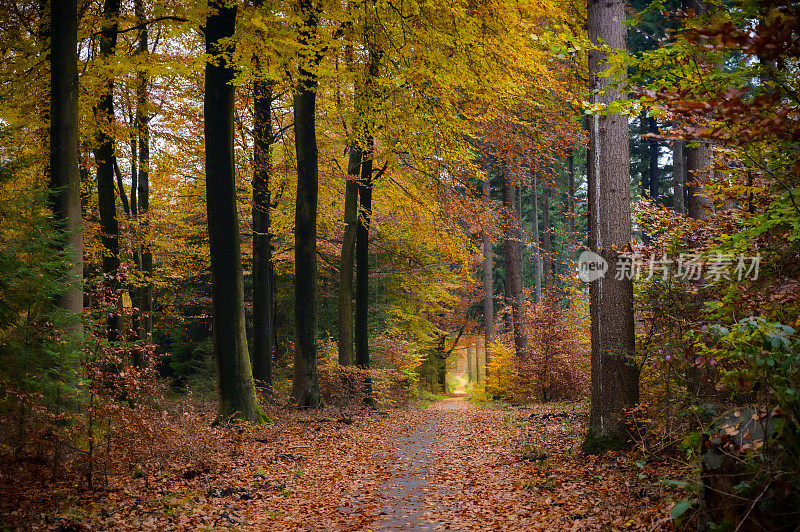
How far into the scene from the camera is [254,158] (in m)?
15.8

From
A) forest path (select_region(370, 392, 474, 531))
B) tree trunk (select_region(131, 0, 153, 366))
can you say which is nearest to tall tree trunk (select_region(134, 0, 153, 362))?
tree trunk (select_region(131, 0, 153, 366))

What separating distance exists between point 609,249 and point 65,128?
27.9 feet

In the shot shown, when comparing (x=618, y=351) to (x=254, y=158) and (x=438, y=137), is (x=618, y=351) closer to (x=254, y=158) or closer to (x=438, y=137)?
(x=438, y=137)

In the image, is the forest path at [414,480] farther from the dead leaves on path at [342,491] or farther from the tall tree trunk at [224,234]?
the tall tree trunk at [224,234]

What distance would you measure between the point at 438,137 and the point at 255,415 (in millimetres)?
6835

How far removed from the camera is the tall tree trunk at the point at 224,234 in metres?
10.2

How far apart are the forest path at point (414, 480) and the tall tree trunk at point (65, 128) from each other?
218 inches

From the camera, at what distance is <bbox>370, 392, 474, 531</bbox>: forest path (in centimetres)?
589

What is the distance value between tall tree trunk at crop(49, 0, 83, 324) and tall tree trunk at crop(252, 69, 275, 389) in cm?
548

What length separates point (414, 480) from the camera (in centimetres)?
794

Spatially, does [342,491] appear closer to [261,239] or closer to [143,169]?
[261,239]

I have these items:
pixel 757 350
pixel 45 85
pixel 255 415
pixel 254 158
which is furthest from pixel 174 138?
pixel 757 350

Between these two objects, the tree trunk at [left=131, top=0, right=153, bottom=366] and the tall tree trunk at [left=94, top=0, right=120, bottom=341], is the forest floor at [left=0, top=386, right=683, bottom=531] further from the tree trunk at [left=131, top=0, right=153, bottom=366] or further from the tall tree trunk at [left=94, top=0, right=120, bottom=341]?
the tree trunk at [left=131, top=0, right=153, bottom=366]

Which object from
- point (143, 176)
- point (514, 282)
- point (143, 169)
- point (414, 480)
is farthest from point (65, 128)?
point (514, 282)
